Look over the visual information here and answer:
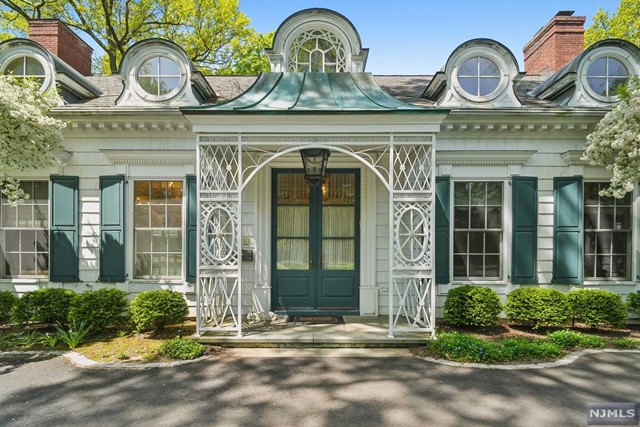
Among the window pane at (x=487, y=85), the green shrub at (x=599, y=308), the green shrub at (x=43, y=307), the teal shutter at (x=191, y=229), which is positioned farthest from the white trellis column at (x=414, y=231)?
the green shrub at (x=43, y=307)

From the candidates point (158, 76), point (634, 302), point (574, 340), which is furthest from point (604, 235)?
point (158, 76)

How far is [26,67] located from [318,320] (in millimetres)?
7493

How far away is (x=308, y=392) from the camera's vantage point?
421 cm

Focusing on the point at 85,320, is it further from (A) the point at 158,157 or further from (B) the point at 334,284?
(B) the point at 334,284

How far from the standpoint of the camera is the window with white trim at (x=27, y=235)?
706cm

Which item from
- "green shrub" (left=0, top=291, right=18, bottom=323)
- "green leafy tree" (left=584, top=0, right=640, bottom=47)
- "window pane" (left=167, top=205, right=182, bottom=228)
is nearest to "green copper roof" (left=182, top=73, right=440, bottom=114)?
"window pane" (left=167, top=205, right=182, bottom=228)

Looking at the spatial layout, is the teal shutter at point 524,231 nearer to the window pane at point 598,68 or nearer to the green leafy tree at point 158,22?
the window pane at point 598,68

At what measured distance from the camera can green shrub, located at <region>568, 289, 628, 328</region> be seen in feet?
20.5

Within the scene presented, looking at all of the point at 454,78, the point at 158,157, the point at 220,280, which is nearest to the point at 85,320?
the point at 220,280

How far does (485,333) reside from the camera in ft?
20.7

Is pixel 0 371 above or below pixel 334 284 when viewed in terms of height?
below

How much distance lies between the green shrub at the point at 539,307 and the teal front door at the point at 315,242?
2.84m

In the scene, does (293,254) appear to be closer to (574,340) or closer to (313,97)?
(313,97)

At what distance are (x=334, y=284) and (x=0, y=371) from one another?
16.9ft
